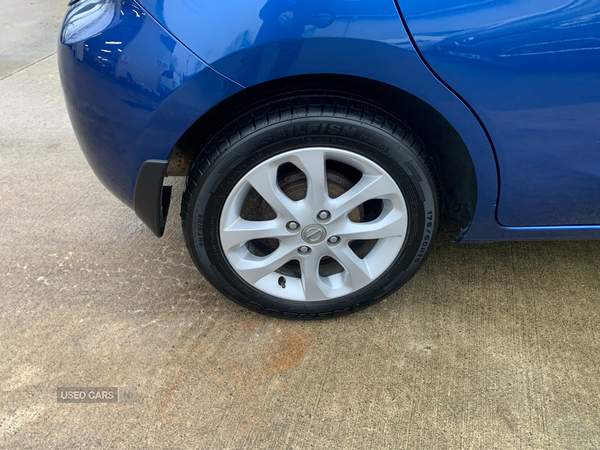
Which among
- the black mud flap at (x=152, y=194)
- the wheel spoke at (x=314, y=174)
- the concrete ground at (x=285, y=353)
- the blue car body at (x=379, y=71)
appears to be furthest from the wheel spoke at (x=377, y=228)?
the black mud flap at (x=152, y=194)

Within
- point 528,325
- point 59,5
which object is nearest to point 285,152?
point 528,325

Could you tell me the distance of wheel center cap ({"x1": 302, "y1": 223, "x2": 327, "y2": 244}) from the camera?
1640 millimetres

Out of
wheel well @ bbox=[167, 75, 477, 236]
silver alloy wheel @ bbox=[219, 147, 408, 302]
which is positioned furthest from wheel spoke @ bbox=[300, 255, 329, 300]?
wheel well @ bbox=[167, 75, 477, 236]

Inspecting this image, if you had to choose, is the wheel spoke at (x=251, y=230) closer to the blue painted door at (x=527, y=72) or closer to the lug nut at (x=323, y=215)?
the lug nut at (x=323, y=215)

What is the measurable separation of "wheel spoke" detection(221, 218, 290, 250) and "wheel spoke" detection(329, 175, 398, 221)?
19 cm

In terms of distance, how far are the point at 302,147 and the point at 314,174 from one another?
0.32 feet

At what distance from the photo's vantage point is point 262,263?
68.0 inches

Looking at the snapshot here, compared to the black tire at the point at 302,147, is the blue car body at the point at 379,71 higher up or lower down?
higher up

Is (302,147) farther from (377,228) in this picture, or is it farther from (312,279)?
(312,279)

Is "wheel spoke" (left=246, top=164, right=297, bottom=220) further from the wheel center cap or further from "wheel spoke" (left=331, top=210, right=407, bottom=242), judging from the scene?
"wheel spoke" (left=331, top=210, right=407, bottom=242)

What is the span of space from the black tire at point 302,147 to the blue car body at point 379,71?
106mm

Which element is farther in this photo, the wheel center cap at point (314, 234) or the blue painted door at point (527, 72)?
the wheel center cap at point (314, 234)

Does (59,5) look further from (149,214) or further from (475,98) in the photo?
(475,98)

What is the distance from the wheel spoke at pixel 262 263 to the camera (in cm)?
171
